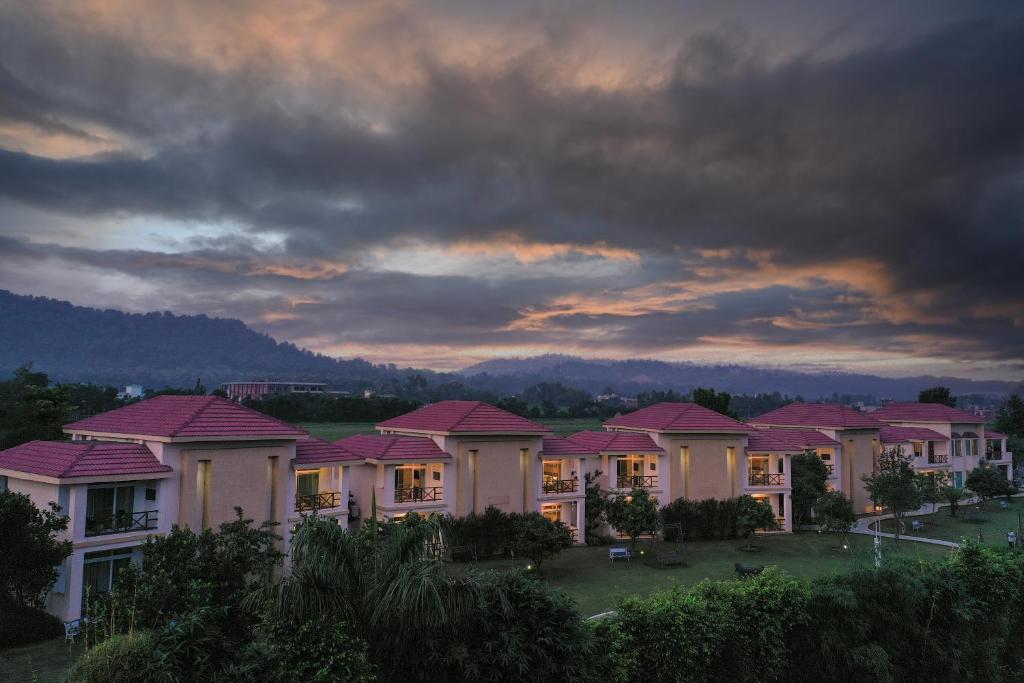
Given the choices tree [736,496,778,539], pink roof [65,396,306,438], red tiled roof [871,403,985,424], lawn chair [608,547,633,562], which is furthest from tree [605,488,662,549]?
red tiled roof [871,403,985,424]

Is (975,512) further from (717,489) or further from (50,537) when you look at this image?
(50,537)

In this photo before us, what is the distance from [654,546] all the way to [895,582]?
1986 centimetres

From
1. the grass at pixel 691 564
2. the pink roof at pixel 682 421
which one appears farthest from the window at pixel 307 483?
the pink roof at pixel 682 421

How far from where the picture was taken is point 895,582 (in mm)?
18594

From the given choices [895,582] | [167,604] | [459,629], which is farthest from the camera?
[895,582]

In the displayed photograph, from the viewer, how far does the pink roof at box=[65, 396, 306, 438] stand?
26.7 metres

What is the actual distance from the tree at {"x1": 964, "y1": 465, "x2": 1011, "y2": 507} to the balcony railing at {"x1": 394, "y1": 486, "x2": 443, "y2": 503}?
47367 mm

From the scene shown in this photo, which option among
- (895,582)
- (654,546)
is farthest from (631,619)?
(654,546)

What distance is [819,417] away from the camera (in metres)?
52.3

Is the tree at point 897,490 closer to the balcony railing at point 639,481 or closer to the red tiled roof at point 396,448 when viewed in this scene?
the balcony railing at point 639,481

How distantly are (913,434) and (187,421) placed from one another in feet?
196

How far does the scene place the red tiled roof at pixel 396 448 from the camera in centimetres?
3459

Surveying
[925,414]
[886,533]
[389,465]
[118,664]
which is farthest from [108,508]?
[925,414]

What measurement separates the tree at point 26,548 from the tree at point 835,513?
127 feet
